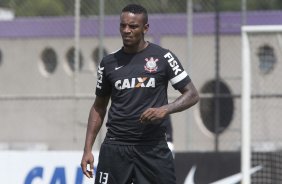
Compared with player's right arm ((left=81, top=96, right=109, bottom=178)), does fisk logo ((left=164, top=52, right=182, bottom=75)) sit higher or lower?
higher

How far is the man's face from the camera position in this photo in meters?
6.60

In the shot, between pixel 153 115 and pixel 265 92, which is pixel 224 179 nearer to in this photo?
pixel 265 92

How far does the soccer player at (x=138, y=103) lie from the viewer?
6605mm

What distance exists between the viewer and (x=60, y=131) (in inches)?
536

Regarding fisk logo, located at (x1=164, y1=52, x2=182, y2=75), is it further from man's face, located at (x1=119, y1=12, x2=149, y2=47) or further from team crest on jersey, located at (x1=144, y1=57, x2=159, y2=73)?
man's face, located at (x1=119, y1=12, x2=149, y2=47)

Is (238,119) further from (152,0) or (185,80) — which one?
(185,80)

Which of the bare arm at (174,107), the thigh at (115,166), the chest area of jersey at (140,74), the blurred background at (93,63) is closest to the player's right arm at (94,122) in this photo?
the thigh at (115,166)

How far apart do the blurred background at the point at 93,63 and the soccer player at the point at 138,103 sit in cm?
580

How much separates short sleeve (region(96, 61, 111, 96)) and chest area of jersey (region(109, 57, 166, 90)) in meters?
0.16

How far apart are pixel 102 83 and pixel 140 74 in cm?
42

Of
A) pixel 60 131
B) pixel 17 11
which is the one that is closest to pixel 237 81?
pixel 60 131

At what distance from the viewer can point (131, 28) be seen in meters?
6.61

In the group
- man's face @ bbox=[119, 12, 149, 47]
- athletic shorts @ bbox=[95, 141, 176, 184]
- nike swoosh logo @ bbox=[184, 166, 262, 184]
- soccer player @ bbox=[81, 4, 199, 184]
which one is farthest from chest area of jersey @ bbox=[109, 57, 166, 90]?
nike swoosh logo @ bbox=[184, 166, 262, 184]

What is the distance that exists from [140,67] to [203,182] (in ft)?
14.7
